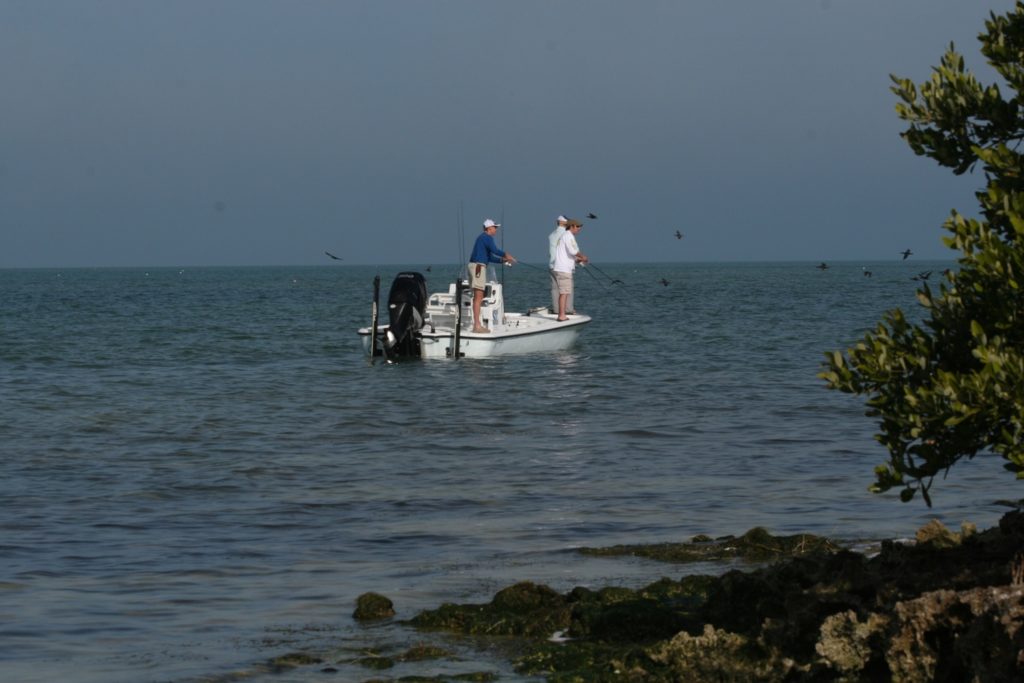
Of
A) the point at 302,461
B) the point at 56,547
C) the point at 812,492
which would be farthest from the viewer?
the point at 302,461

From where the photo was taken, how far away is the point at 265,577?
1038cm

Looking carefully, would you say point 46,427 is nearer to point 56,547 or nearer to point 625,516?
point 56,547

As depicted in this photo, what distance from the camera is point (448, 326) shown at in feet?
89.8

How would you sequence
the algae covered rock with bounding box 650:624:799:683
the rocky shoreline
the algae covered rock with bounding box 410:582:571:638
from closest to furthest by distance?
the rocky shoreline < the algae covered rock with bounding box 650:624:799:683 < the algae covered rock with bounding box 410:582:571:638

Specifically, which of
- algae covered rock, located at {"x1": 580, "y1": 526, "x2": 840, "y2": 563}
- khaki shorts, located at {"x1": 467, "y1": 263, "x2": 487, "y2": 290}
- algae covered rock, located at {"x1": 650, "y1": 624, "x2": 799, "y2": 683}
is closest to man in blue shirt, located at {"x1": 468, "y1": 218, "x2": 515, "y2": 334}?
khaki shorts, located at {"x1": 467, "y1": 263, "x2": 487, "y2": 290}

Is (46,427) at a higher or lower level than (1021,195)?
lower

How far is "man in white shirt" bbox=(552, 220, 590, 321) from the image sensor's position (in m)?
27.8

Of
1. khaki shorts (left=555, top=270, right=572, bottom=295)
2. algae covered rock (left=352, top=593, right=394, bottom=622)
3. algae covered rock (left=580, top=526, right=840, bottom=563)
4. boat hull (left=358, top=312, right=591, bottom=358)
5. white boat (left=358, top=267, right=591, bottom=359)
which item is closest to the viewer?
algae covered rock (left=352, top=593, right=394, bottom=622)

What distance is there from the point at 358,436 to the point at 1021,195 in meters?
13.9

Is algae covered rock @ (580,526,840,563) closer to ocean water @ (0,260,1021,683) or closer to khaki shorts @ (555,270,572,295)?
ocean water @ (0,260,1021,683)

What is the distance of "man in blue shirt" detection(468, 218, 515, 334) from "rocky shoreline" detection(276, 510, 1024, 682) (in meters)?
17.2

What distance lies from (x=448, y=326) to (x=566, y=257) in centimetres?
278

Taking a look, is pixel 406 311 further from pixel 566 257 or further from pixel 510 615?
pixel 510 615

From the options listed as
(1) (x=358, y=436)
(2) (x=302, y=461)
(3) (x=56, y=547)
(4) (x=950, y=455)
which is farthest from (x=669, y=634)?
(1) (x=358, y=436)
